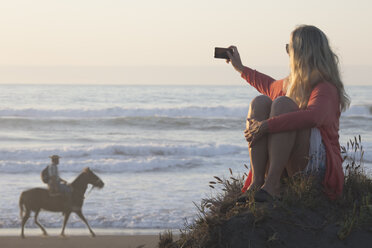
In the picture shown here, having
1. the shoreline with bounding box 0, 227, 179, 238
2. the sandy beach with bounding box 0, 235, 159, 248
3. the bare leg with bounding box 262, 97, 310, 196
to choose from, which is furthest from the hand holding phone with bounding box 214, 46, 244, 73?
the shoreline with bounding box 0, 227, 179, 238

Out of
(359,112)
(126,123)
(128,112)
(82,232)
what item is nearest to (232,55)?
(82,232)

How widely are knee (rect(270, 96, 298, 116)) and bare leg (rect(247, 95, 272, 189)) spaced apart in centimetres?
10

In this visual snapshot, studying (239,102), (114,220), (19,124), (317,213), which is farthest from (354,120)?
(317,213)

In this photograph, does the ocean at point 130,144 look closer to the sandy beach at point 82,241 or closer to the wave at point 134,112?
the wave at point 134,112

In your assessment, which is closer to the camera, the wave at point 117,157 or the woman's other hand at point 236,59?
the woman's other hand at point 236,59

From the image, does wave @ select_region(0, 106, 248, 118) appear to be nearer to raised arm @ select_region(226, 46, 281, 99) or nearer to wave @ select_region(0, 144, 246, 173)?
wave @ select_region(0, 144, 246, 173)

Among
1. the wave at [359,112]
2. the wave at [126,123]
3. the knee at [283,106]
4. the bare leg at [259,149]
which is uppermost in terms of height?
the knee at [283,106]

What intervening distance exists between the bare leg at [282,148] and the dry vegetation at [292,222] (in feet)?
0.41

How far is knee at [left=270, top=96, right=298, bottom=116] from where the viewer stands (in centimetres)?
370

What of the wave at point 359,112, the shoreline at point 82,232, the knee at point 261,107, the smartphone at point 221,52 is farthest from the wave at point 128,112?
the knee at point 261,107

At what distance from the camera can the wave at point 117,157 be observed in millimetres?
12516

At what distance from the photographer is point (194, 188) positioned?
9758mm

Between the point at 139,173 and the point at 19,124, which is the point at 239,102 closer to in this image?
the point at 19,124

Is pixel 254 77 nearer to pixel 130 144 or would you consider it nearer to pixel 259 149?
pixel 259 149
